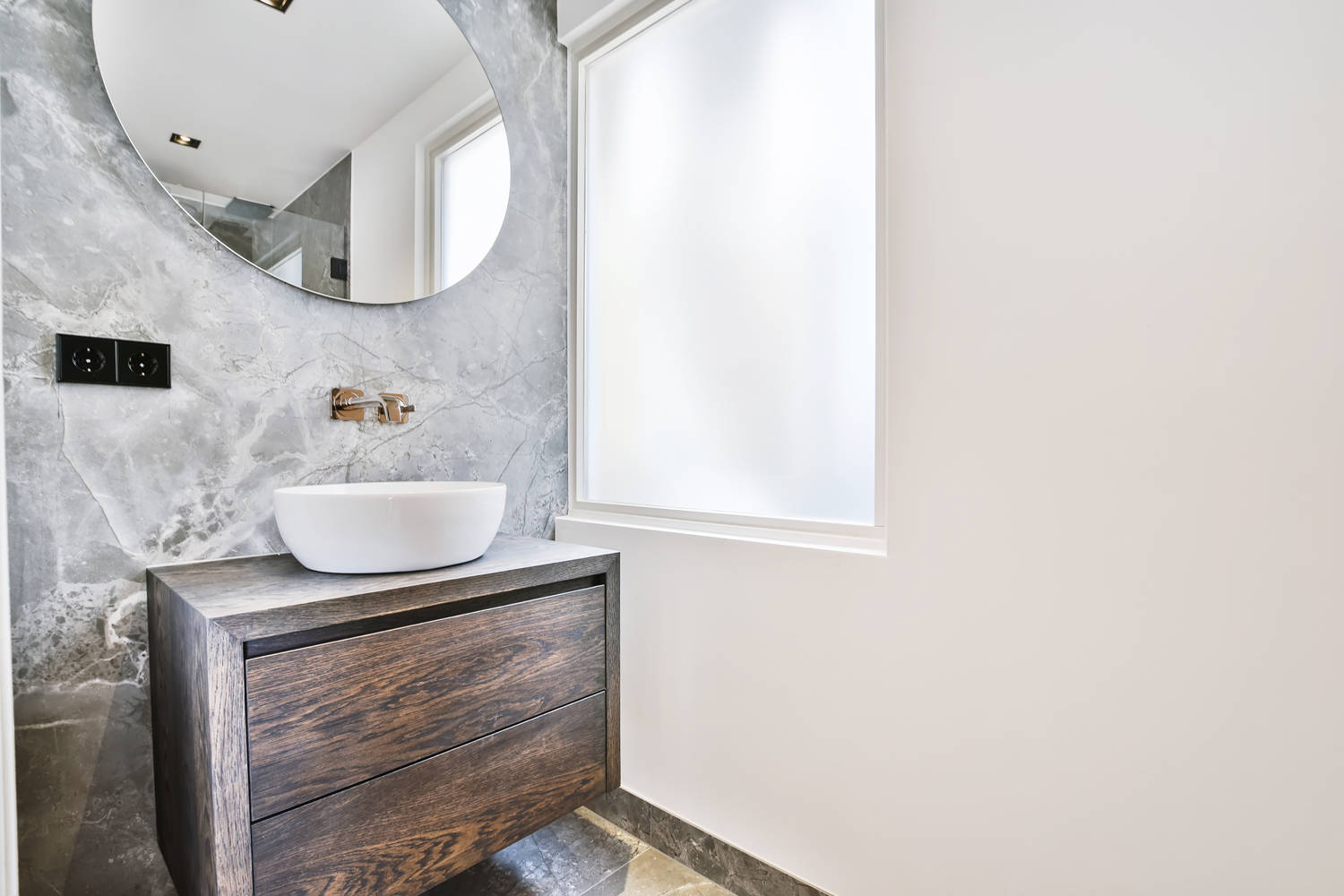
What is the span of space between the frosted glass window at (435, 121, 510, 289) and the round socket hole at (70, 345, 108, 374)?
2.36 feet

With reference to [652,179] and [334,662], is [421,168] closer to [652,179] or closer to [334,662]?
[652,179]

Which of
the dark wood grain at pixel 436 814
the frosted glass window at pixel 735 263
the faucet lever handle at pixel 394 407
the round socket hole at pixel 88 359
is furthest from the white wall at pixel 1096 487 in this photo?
the round socket hole at pixel 88 359

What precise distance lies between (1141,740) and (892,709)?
40 centimetres

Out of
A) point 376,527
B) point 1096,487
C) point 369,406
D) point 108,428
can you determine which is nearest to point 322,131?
point 369,406

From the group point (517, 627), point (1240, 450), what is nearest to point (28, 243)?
point (517, 627)

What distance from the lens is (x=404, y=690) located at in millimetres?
1101

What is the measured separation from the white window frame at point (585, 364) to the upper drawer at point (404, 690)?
410 mm

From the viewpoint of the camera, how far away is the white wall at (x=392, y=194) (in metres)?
1.58

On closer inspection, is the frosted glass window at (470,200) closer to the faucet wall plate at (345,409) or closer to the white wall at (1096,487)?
the faucet wall plate at (345,409)

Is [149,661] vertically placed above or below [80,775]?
above

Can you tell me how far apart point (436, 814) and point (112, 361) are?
1027mm

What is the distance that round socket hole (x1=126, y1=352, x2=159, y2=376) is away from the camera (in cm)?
123

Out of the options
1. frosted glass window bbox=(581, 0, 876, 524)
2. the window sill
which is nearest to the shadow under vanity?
the window sill

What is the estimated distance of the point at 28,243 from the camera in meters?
1.14
